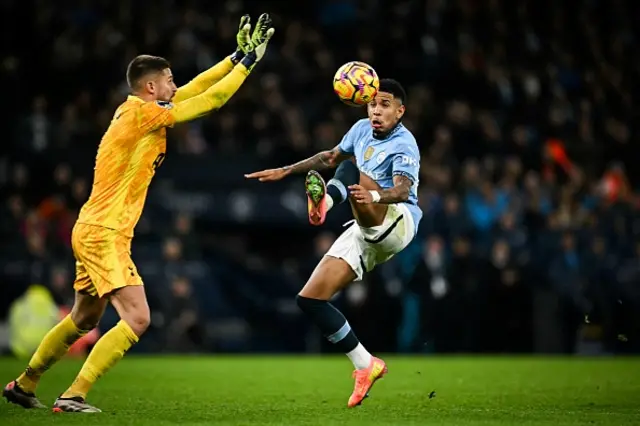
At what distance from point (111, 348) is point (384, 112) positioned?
9.40 feet

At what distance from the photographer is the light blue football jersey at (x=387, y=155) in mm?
9195

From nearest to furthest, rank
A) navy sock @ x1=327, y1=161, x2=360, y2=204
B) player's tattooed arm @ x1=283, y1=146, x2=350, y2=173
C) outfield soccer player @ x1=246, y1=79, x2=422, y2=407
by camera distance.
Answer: navy sock @ x1=327, y1=161, x2=360, y2=204 → outfield soccer player @ x1=246, y1=79, x2=422, y2=407 → player's tattooed arm @ x1=283, y1=146, x2=350, y2=173

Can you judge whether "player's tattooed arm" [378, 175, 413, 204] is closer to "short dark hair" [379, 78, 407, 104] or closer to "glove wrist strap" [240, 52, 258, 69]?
"short dark hair" [379, 78, 407, 104]

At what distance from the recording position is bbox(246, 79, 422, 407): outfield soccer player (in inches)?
361

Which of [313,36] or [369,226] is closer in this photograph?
[369,226]

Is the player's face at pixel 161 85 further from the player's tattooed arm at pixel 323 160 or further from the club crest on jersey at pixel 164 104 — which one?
the player's tattooed arm at pixel 323 160

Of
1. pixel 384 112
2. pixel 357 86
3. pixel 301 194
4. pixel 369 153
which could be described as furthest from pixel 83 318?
pixel 301 194

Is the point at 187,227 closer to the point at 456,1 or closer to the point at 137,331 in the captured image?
the point at 456,1

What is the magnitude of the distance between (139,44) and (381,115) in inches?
500

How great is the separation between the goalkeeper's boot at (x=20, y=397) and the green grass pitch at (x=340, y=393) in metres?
0.11

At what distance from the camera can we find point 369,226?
9.30 meters

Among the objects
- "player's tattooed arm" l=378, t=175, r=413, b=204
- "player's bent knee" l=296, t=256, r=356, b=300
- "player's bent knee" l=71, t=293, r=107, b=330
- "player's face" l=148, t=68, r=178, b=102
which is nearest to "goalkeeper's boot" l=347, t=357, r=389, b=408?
"player's bent knee" l=296, t=256, r=356, b=300

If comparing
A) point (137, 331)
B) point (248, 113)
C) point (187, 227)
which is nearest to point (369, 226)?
point (137, 331)

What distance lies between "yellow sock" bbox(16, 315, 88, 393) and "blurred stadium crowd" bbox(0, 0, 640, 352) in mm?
9400
